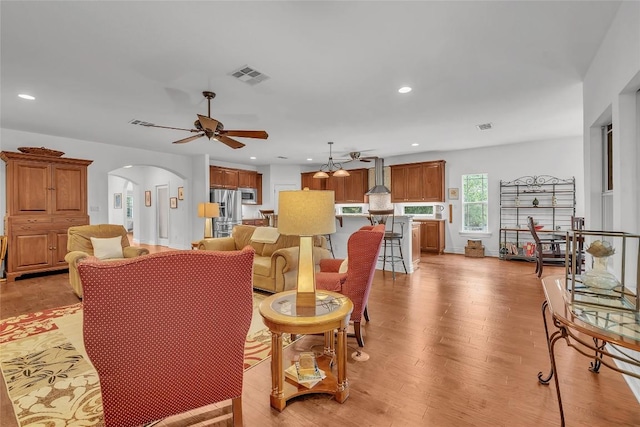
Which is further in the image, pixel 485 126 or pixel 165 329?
pixel 485 126

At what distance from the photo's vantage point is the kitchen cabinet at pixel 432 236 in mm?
7516

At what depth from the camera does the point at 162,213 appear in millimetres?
9586

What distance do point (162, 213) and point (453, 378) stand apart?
31.8 ft

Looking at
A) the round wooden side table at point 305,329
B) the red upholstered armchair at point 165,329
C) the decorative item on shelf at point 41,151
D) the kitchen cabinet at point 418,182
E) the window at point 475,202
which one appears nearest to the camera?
the red upholstered armchair at point 165,329

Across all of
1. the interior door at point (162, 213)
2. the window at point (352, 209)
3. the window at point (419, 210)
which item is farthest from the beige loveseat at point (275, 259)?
the interior door at point (162, 213)

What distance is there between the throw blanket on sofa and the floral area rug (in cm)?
131

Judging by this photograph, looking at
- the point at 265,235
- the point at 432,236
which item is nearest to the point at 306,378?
the point at 265,235

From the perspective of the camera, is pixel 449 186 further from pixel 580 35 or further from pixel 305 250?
pixel 305 250

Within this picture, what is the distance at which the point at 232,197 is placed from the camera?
343 inches

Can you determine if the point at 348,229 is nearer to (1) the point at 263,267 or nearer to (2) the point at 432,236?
(1) the point at 263,267

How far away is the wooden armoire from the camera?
4.97 metres

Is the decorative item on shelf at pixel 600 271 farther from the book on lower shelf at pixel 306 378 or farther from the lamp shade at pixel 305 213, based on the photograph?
the book on lower shelf at pixel 306 378

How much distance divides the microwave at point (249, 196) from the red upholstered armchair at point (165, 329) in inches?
314

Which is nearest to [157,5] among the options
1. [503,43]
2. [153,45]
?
[153,45]
